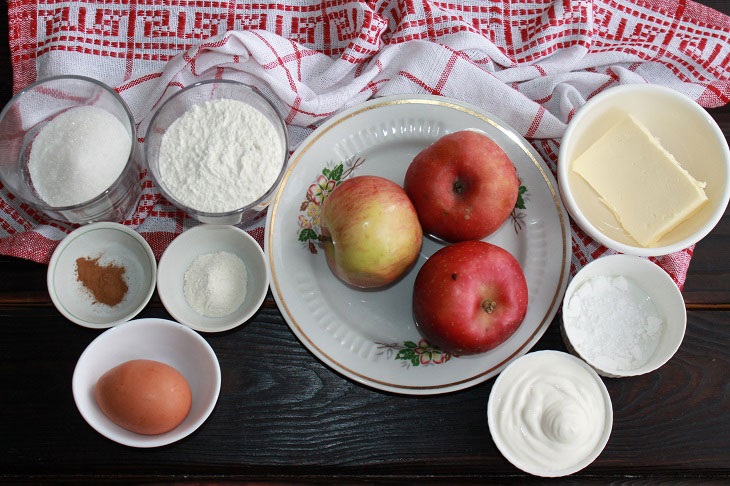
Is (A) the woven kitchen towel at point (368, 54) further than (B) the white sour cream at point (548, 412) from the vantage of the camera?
Yes

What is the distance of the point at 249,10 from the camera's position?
113cm

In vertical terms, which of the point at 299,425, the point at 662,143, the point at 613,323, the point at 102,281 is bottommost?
the point at 299,425

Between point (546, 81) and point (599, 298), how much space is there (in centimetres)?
39

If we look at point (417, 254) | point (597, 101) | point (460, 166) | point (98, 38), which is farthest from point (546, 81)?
point (98, 38)

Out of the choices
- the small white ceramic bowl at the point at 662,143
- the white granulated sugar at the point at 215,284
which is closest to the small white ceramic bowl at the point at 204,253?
the white granulated sugar at the point at 215,284

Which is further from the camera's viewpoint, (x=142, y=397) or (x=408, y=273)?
(x=408, y=273)

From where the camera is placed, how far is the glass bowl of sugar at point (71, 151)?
3.22 feet

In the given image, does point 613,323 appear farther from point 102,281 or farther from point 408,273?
point 102,281

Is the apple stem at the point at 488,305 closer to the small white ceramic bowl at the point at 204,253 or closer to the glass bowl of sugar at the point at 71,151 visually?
the small white ceramic bowl at the point at 204,253

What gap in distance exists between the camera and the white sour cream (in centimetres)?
94

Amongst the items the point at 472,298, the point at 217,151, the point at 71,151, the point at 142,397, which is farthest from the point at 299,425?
the point at 71,151

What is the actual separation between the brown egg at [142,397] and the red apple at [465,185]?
0.47 metres

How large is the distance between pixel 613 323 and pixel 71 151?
2.95 feet

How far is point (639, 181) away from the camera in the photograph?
1.04 metres
